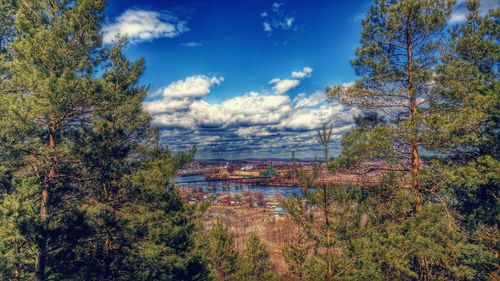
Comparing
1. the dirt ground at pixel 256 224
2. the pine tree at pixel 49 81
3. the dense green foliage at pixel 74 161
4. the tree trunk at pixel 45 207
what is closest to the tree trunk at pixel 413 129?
the dense green foliage at pixel 74 161

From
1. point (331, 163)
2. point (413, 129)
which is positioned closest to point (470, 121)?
point (413, 129)

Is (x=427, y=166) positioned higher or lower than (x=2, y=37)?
lower

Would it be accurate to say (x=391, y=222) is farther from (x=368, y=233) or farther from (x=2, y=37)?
(x=2, y=37)

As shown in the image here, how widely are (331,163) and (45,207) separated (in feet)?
27.7

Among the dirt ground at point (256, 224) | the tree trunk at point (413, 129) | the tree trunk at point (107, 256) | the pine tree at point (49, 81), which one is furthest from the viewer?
the dirt ground at point (256, 224)

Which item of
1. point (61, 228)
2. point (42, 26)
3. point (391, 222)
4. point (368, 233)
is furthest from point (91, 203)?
point (391, 222)

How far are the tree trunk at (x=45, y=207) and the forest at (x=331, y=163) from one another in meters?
0.04

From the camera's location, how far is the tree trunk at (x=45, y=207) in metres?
7.25

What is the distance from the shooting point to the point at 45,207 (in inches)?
299

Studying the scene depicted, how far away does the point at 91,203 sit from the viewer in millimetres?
8375

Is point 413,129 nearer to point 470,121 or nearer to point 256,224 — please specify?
point 470,121

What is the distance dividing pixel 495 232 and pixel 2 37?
1646 centimetres

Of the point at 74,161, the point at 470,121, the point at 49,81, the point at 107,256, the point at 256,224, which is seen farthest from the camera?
the point at 256,224

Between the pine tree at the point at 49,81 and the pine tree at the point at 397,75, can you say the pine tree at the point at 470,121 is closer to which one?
the pine tree at the point at 397,75
